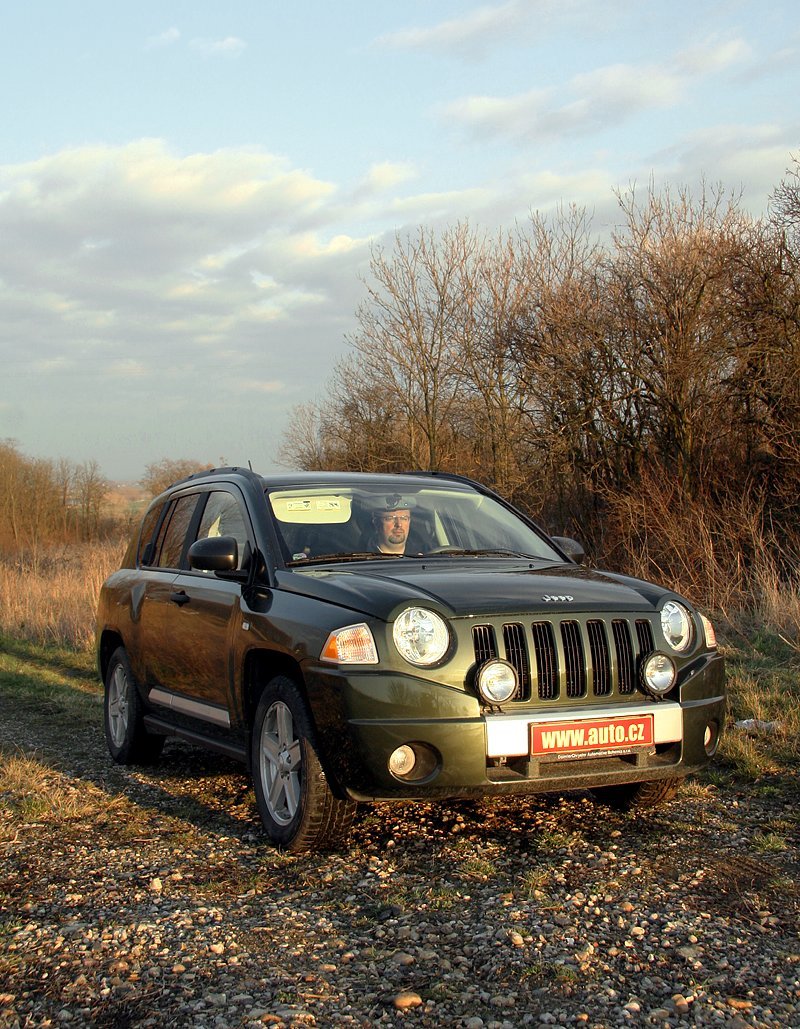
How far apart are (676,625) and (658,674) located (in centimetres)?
31

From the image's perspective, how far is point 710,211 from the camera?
2000cm

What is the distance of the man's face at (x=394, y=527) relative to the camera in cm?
582

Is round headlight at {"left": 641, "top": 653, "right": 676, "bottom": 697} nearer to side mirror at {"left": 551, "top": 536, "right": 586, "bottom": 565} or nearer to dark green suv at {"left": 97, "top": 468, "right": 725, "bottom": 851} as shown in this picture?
dark green suv at {"left": 97, "top": 468, "right": 725, "bottom": 851}

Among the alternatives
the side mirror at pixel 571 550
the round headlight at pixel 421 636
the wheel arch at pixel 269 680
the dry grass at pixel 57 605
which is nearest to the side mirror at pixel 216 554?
the wheel arch at pixel 269 680

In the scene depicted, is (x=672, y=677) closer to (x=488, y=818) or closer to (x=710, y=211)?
(x=488, y=818)

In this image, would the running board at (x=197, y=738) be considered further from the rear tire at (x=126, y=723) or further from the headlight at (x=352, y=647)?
the headlight at (x=352, y=647)

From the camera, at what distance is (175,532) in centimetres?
707

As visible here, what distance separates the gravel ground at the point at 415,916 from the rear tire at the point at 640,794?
11 cm

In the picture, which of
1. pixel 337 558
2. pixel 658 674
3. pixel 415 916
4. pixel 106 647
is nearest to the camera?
pixel 415 916

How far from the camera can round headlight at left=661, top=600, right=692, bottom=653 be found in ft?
16.4

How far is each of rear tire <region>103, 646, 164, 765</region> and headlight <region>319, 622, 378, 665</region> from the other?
2741 millimetres

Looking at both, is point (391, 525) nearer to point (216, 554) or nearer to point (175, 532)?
point (216, 554)

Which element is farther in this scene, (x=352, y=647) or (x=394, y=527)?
(x=394, y=527)

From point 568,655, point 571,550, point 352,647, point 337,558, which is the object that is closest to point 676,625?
point 568,655
